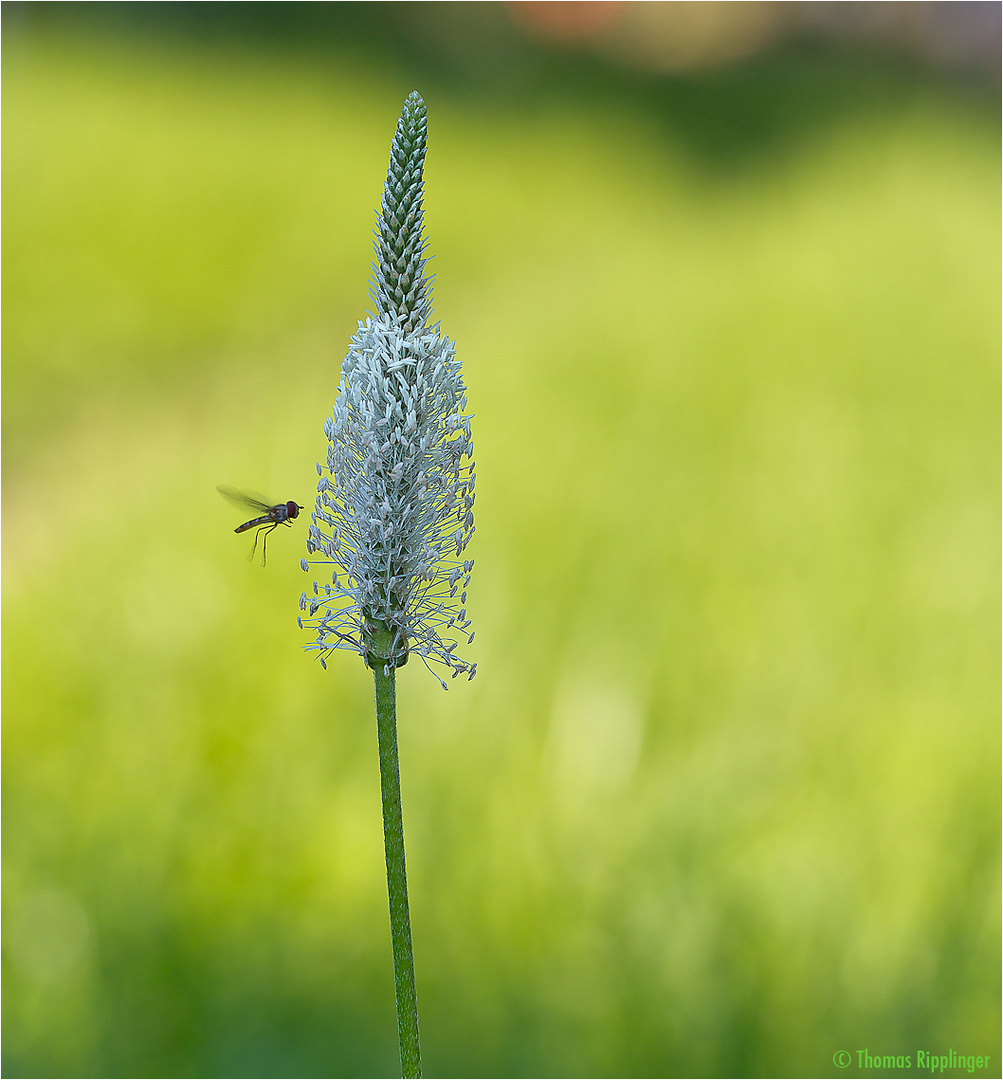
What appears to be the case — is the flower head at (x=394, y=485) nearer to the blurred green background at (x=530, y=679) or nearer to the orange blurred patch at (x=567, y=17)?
the blurred green background at (x=530, y=679)

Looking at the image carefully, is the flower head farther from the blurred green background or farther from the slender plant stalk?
the blurred green background

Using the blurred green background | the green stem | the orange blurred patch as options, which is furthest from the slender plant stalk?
the orange blurred patch

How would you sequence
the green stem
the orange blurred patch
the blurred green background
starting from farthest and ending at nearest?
the orange blurred patch
the blurred green background
the green stem

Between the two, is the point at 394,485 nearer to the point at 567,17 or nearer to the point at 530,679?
the point at 530,679

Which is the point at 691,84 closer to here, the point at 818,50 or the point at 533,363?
the point at 818,50

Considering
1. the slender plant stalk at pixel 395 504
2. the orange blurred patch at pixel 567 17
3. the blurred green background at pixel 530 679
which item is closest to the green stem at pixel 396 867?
the slender plant stalk at pixel 395 504
